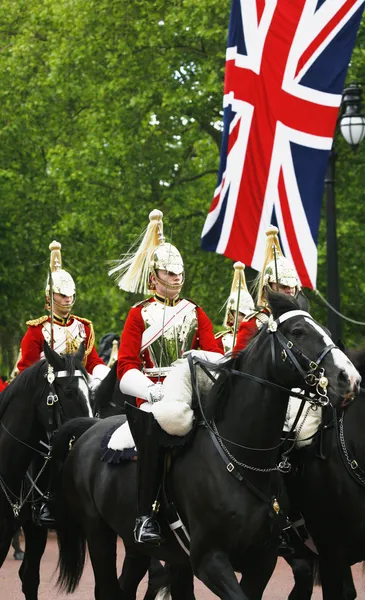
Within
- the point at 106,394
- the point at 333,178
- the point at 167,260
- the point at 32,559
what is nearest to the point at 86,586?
the point at 106,394

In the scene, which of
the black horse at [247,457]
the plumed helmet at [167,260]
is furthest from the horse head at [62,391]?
the black horse at [247,457]

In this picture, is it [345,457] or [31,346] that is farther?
[31,346]

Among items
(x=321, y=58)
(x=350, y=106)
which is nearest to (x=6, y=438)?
(x=321, y=58)

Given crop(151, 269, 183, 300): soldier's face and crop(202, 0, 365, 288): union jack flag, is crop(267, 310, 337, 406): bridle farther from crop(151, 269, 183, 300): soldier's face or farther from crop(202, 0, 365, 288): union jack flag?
crop(202, 0, 365, 288): union jack flag

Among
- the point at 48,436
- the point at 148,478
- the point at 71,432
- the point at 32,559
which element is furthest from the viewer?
the point at 32,559

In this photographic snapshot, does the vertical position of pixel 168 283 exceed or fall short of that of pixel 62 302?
it exceeds it

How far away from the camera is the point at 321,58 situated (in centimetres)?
1255

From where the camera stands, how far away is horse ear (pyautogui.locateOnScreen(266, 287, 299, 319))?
6.97 meters

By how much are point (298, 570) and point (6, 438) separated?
231 cm

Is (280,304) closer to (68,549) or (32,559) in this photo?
(68,549)

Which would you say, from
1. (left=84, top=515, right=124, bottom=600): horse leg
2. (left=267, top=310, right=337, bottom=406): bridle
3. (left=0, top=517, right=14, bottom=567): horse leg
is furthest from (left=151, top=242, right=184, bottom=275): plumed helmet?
(left=0, top=517, right=14, bottom=567): horse leg

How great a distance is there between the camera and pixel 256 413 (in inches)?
275

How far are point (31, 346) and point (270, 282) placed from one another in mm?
2375

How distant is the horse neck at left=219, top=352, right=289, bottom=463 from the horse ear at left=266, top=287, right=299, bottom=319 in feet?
0.95
